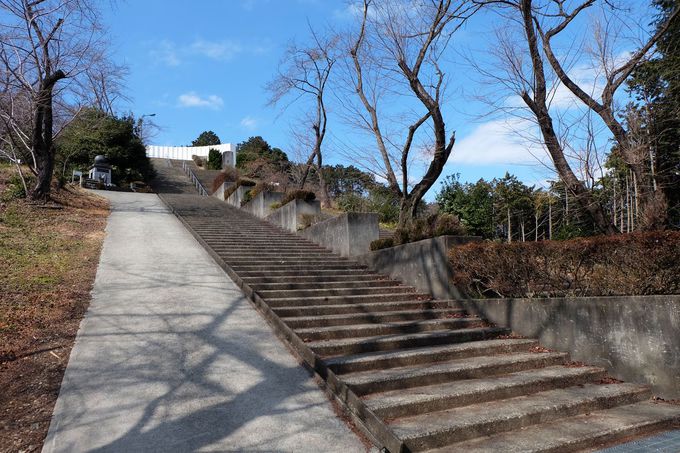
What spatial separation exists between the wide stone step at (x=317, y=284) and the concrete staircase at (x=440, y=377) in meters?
0.02

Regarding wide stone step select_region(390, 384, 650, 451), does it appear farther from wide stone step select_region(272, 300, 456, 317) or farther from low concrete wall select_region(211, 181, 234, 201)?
low concrete wall select_region(211, 181, 234, 201)

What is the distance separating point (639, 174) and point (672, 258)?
418 centimetres

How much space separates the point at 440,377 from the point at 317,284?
158 inches

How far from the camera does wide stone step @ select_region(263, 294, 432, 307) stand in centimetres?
749

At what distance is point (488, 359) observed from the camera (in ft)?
18.6

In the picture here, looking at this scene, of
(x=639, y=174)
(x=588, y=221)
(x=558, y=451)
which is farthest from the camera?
(x=588, y=221)

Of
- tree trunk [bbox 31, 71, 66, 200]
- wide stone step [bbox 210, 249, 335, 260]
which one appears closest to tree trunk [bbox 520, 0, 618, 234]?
wide stone step [bbox 210, 249, 335, 260]

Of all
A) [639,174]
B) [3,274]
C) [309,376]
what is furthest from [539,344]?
[3,274]

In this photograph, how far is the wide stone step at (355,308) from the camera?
7.04m

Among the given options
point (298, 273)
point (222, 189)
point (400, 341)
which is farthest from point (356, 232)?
point (222, 189)

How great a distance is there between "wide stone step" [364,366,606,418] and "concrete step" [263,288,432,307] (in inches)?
118

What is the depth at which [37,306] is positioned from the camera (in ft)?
21.6

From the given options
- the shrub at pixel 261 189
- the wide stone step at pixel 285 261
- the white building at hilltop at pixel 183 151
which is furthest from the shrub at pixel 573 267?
the white building at hilltop at pixel 183 151

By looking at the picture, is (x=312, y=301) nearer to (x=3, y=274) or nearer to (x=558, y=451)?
(x=558, y=451)
